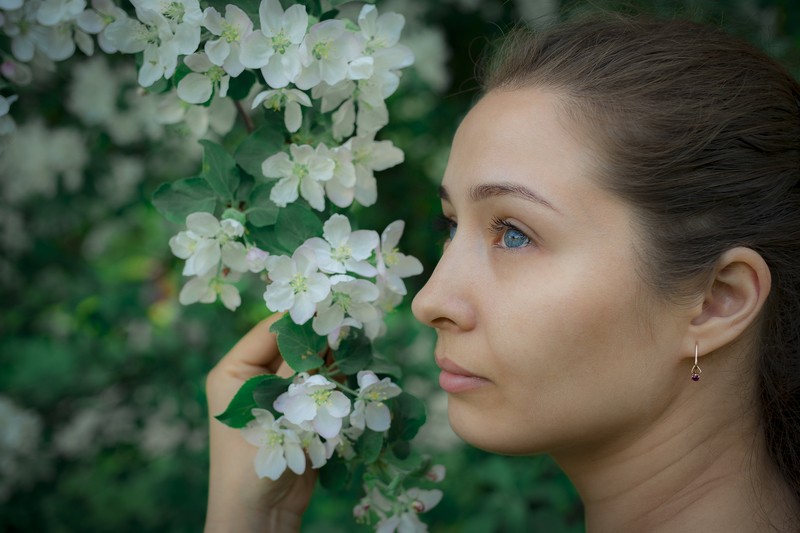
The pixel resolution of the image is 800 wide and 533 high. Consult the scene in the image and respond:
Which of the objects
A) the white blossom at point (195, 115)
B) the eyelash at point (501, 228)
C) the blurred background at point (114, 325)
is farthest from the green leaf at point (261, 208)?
the blurred background at point (114, 325)

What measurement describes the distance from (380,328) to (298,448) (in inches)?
9.1

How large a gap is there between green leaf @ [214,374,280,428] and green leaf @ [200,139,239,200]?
29cm

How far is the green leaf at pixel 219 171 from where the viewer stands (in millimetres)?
1314

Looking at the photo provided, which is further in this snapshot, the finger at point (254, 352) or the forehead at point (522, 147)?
the finger at point (254, 352)

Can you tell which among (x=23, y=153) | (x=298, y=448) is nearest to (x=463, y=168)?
(x=298, y=448)

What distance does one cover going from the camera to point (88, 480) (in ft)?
8.93

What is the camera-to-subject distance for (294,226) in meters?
1.29

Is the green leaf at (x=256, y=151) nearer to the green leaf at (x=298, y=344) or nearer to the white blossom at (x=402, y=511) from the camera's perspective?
the green leaf at (x=298, y=344)

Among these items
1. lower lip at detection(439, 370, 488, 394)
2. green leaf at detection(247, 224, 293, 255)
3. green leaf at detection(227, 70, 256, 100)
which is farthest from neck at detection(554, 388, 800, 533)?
green leaf at detection(227, 70, 256, 100)

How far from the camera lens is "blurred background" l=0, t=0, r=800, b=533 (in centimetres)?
257

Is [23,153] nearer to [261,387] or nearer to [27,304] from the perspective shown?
[27,304]

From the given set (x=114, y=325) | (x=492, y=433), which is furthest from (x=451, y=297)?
(x=114, y=325)

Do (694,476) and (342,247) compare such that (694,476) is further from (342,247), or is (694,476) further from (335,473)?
(342,247)

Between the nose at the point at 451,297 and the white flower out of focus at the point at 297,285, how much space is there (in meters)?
0.16
